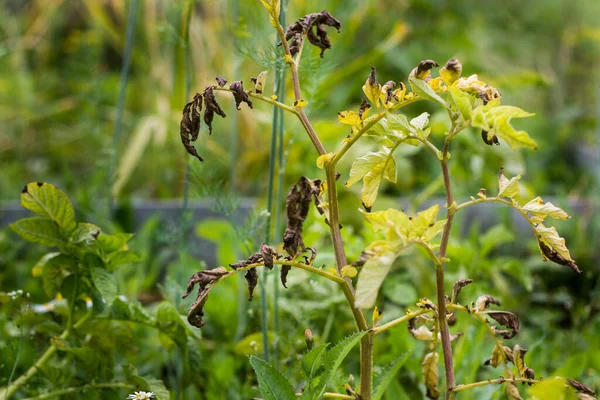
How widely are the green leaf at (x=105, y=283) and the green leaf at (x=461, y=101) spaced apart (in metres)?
0.51

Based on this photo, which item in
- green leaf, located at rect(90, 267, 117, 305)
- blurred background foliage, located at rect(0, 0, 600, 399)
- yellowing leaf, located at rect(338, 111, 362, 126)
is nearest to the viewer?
yellowing leaf, located at rect(338, 111, 362, 126)

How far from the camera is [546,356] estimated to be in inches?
50.3

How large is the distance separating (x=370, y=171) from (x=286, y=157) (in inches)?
20.3

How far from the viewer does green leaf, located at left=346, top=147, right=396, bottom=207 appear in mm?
625

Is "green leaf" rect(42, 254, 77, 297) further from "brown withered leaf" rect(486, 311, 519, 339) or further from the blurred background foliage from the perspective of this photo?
"brown withered leaf" rect(486, 311, 519, 339)

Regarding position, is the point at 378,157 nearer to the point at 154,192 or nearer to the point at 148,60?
the point at 154,192

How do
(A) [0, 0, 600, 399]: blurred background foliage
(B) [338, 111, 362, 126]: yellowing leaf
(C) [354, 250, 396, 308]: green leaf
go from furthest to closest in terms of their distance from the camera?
(A) [0, 0, 600, 399]: blurred background foliage → (B) [338, 111, 362, 126]: yellowing leaf → (C) [354, 250, 396, 308]: green leaf

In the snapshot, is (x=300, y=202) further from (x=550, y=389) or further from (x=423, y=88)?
(x=550, y=389)

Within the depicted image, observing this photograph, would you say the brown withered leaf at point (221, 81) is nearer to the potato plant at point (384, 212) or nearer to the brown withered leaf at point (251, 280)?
the potato plant at point (384, 212)

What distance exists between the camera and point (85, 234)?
84cm

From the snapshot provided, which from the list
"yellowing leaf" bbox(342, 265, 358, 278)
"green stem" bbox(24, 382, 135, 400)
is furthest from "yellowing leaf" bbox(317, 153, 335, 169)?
"green stem" bbox(24, 382, 135, 400)

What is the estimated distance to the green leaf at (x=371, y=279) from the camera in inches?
20.1

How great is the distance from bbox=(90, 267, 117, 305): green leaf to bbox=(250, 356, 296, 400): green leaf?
0.83ft

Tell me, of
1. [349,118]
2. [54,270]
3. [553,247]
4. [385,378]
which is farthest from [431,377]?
[54,270]
